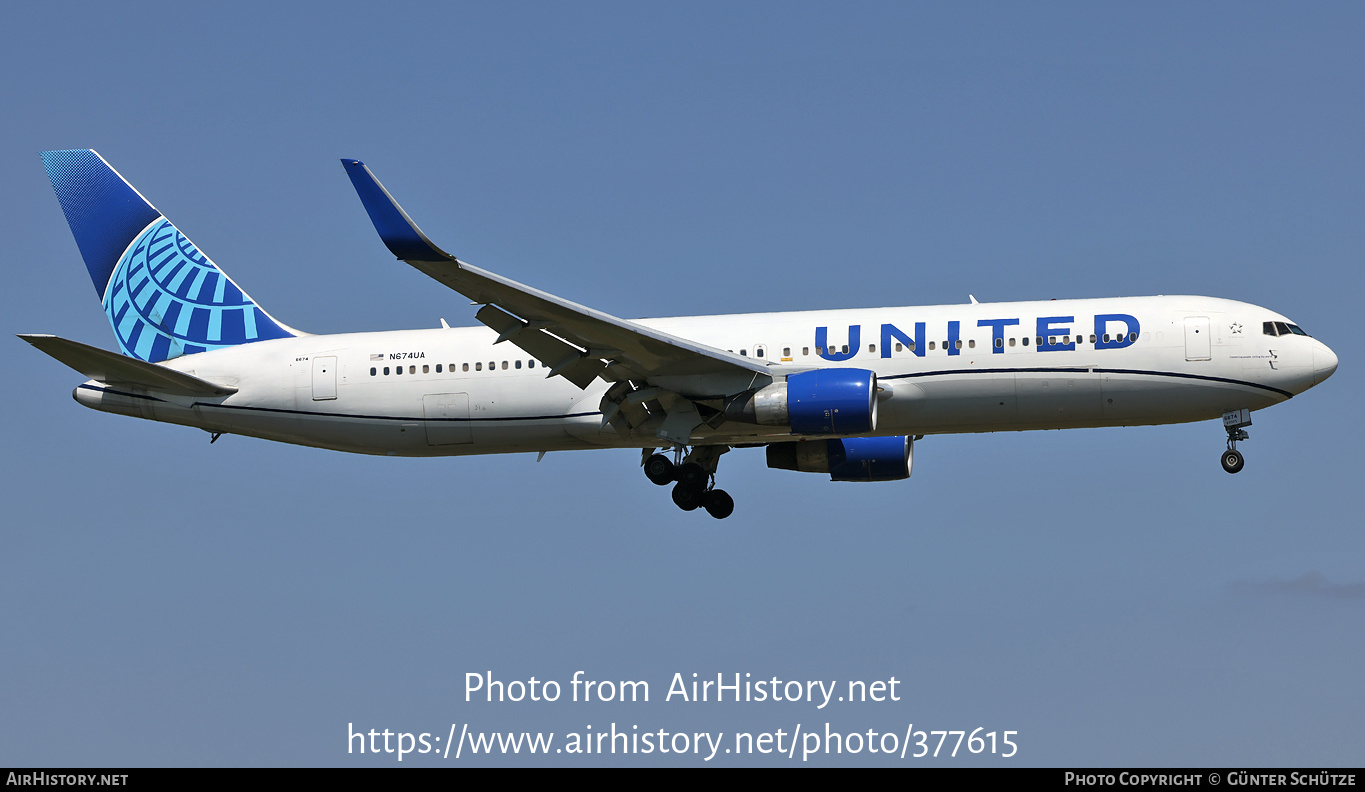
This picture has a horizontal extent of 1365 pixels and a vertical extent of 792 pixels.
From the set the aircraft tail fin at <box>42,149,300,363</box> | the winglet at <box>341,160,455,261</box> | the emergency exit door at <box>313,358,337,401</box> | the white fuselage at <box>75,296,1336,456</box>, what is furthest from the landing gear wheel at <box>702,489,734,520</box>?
the winglet at <box>341,160,455,261</box>

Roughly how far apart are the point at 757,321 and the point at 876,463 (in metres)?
5.34

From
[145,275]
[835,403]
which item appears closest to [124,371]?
[145,275]

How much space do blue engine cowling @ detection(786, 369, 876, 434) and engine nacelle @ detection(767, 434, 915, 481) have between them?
17.7ft

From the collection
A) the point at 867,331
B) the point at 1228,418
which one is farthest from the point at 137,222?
the point at 1228,418

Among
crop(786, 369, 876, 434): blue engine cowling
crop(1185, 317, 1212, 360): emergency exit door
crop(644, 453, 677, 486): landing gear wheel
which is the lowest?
crop(644, 453, 677, 486): landing gear wheel

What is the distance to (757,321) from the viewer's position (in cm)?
3644

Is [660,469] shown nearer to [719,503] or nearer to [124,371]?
[719,503]

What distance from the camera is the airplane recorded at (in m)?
34.1

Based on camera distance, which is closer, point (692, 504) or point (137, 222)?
point (692, 504)

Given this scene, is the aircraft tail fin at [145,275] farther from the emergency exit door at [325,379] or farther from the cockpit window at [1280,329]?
the cockpit window at [1280,329]

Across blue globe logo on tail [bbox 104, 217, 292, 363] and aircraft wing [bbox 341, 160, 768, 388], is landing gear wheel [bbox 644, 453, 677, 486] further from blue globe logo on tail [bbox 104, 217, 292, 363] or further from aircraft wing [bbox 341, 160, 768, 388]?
blue globe logo on tail [bbox 104, 217, 292, 363]

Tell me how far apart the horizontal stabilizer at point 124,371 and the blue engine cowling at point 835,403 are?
13736 millimetres

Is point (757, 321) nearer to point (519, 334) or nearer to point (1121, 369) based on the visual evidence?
point (519, 334)

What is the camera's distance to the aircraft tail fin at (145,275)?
3988 centimetres
